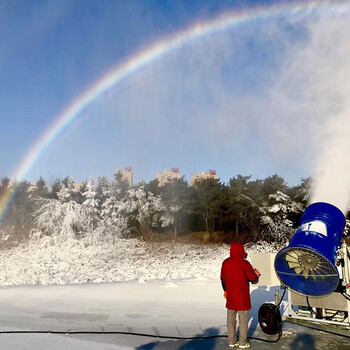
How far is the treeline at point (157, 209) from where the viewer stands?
32.4 m

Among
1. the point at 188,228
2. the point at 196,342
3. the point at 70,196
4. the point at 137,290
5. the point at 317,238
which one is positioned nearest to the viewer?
the point at 317,238

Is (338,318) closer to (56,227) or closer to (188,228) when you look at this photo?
(56,227)

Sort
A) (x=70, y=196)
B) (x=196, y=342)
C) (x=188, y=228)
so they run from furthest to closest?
1. (x=188, y=228)
2. (x=70, y=196)
3. (x=196, y=342)

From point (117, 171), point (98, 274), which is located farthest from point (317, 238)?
point (117, 171)

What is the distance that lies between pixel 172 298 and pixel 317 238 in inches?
272

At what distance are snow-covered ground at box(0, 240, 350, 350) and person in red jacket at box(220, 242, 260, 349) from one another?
395mm

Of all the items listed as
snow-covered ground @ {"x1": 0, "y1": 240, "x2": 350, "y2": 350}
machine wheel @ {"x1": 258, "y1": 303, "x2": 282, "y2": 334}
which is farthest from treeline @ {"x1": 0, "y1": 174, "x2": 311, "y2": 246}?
machine wheel @ {"x1": 258, "y1": 303, "x2": 282, "y2": 334}

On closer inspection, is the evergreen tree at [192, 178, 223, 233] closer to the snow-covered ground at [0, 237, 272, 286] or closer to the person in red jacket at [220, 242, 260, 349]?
the snow-covered ground at [0, 237, 272, 286]

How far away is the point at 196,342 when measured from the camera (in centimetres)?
684

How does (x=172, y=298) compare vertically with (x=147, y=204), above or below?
below

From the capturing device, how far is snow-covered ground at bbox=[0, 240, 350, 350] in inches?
268

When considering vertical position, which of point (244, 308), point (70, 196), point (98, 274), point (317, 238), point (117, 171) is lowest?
point (98, 274)

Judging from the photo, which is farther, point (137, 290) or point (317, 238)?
point (137, 290)

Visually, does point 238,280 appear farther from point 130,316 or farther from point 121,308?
point 121,308
